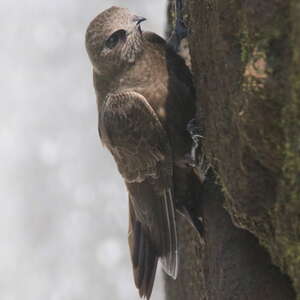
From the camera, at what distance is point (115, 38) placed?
4.80 meters

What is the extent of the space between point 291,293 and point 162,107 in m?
1.26

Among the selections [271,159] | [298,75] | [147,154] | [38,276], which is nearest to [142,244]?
[147,154]

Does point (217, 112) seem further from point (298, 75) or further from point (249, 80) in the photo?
point (298, 75)

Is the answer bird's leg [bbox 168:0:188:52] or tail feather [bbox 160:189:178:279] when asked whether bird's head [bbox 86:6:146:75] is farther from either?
tail feather [bbox 160:189:178:279]

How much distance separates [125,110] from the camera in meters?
4.49

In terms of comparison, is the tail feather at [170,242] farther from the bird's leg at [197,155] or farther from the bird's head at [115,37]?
the bird's head at [115,37]

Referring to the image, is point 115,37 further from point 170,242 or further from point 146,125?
point 170,242

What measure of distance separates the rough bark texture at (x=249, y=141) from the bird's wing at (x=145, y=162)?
0.20 meters

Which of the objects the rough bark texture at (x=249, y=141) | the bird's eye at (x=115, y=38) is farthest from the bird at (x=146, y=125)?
the rough bark texture at (x=249, y=141)

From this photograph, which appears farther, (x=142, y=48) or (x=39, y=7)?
(x=39, y=7)

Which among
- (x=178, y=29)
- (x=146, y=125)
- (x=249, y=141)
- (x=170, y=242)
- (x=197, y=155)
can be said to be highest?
(x=178, y=29)

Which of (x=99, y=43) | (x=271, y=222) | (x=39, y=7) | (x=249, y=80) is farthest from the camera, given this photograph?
(x=39, y=7)

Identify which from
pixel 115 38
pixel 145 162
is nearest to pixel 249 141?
pixel 145 162

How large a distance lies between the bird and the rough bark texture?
0.66 ft
